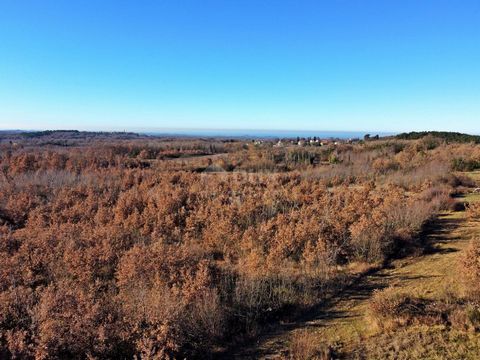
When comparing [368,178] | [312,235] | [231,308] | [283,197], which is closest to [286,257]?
[312,235]

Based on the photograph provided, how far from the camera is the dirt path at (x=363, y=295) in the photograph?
26.8ft

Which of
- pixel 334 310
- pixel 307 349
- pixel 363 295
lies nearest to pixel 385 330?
pixel 334 310

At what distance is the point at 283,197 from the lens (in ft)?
76.8

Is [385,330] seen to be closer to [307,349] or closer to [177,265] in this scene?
[307,349]

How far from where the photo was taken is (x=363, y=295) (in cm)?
1057

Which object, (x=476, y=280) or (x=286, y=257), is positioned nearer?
(x=476, y=280)

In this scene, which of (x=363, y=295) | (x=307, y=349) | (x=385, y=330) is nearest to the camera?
(x=307, y=349)

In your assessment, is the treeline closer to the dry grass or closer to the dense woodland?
the dense woodland

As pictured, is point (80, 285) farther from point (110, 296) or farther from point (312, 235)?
point (312, 235)

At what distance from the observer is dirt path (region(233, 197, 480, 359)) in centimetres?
816

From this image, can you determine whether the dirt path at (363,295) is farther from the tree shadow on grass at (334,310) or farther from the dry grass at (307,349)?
the dry grass at (307,349)

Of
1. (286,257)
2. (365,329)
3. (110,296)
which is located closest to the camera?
(365,329)

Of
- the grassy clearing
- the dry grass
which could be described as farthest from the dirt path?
the dry grass

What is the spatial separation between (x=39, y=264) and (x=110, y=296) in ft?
12.9
